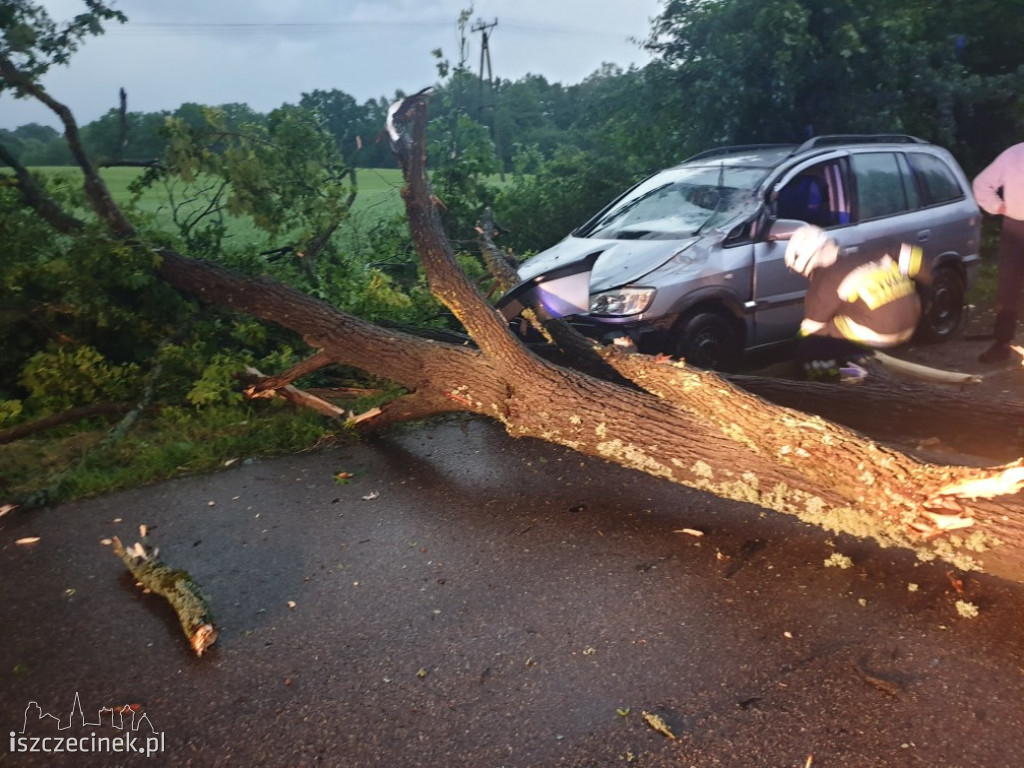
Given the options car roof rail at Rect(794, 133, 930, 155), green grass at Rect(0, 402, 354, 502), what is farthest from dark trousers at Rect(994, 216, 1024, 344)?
green grass at Rect(0, 402, 354, 502)

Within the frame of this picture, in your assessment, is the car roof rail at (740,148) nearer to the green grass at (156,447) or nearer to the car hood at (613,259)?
the car hood at (613,259)

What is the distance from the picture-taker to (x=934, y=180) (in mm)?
7922

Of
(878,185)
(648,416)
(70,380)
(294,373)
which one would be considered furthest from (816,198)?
(70,380)

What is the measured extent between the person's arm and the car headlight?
3131 millimetres

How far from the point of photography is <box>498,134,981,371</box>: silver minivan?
6301 mm

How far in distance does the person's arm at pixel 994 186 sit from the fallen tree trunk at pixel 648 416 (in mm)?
3705

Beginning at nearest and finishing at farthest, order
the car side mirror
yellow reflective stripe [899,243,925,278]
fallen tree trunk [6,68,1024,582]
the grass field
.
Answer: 1. fallen tree trunk [6,68,1024,582]
2. the car side mirror
3. yellow reflective stripe [899,243,925,278]
4. the grass field

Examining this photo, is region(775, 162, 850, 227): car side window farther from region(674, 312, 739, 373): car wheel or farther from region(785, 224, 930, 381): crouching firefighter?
region(674, 312, 739, 373): car wheel

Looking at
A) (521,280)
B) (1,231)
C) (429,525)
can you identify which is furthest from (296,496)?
(1,231)

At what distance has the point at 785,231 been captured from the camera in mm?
6562

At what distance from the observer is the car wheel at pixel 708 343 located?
6328 millimetres

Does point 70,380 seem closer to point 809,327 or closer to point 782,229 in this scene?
point 782,229

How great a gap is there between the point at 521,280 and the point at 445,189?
443 cm

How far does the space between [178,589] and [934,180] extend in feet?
25.0
